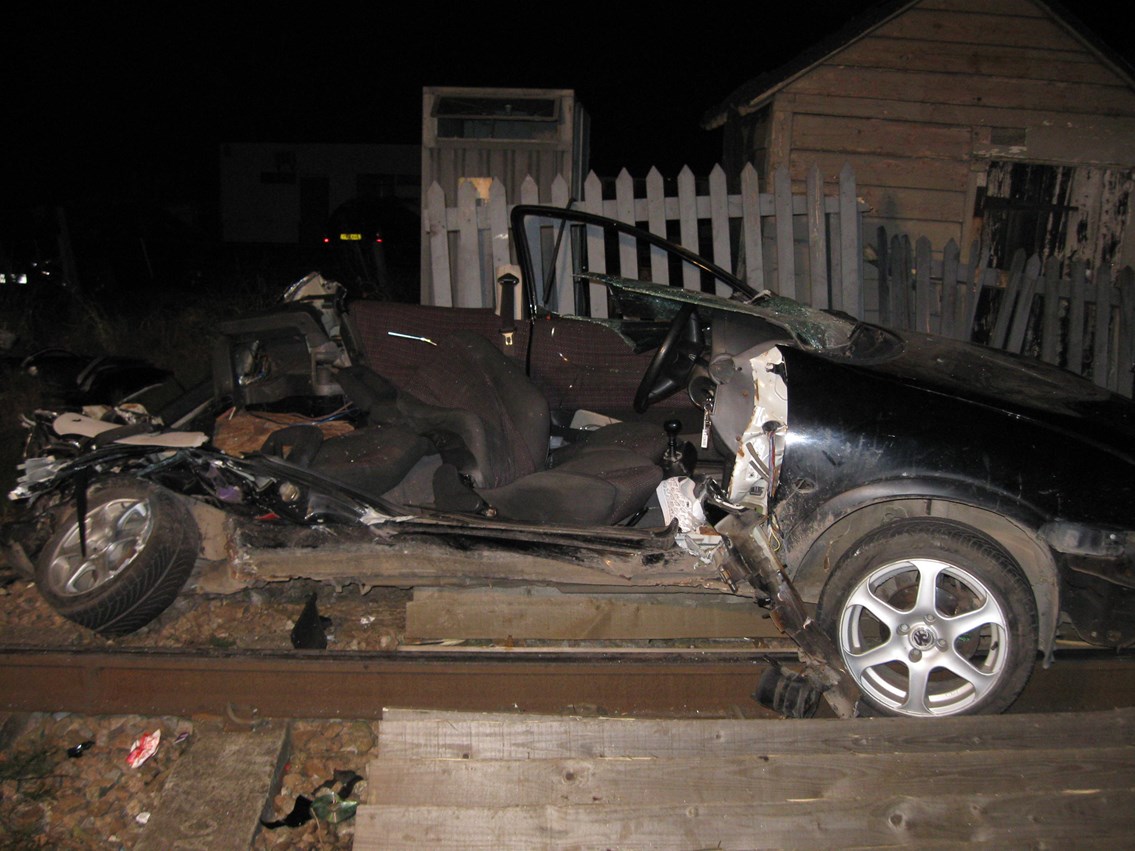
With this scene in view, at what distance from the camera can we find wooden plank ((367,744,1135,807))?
2.59 meters

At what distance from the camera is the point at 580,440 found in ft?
12.9

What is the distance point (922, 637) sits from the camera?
9.78 ft

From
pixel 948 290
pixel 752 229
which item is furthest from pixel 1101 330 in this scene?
pixel 752 229

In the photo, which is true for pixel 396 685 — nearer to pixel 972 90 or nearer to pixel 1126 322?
pixel 1126 322

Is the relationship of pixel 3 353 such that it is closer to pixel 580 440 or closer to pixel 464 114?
pixel 464 114

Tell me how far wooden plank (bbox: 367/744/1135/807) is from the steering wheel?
1.61 metres

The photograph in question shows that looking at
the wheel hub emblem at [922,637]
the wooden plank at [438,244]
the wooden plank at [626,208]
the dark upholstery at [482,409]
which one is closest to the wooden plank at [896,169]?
the wooden plank at [626,208]

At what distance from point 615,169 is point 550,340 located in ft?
63.6

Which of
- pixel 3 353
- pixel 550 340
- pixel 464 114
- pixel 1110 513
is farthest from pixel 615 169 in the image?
pixel 1110 513

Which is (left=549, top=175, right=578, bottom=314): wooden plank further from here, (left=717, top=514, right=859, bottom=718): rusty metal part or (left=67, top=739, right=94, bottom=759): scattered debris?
(left=67, top=739, right=94, bottom=759): scattered debris

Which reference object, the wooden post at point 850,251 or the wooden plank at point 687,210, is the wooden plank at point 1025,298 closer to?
the wooden post at point 850,251

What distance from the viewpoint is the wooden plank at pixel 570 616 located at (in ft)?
12.0

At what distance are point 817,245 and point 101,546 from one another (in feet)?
19.0

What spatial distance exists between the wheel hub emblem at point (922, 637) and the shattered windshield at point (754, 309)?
1147 mm
